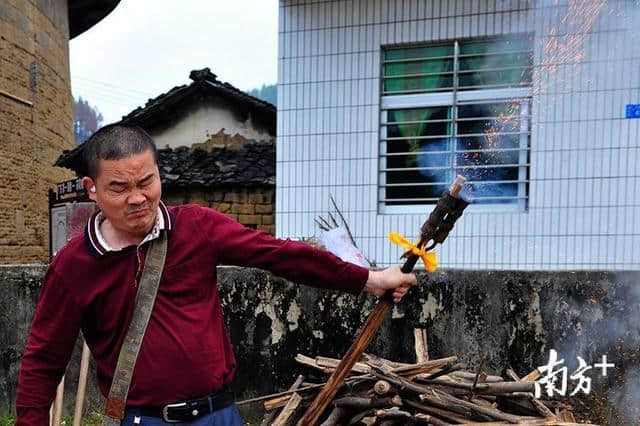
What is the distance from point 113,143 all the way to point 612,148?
Answer: 6508 millimetres

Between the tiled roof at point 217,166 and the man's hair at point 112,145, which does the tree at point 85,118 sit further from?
the man's hair at point 112,145

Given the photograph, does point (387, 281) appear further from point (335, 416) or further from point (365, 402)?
point (335, 416)

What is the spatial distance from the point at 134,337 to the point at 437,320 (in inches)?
123

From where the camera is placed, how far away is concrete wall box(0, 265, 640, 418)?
436 centimetres

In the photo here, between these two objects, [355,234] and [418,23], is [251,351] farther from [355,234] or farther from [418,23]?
Result: [418,23]

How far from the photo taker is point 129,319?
7.43 feet

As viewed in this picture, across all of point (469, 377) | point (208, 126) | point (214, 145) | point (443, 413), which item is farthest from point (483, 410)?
point (208, 126)

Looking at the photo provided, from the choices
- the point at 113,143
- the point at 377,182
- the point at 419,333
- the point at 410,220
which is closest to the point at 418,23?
the point at 377,182

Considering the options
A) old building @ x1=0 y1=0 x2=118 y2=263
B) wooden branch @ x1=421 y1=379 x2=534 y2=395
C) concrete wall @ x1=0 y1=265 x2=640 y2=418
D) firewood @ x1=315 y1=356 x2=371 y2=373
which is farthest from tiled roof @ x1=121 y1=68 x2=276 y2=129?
wooden branch @ x1=421 y1=379 x2=534 y2=395

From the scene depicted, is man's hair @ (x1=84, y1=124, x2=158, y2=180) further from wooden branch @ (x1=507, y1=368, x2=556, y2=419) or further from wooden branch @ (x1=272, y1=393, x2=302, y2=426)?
wooden branch @ (x1=507, y1=368, x2=556, y2=419)

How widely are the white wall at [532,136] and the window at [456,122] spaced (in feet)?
0.62

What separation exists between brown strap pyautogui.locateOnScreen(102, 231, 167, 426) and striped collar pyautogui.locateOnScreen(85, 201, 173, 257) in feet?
0.30

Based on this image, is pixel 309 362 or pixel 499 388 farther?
pixel 309 362

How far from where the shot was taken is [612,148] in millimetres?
6566
